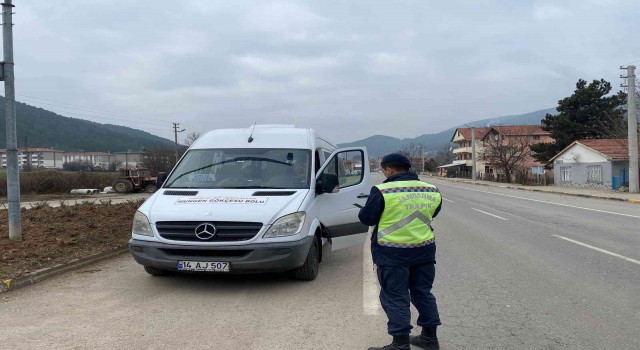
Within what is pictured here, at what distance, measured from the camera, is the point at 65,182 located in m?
45.0

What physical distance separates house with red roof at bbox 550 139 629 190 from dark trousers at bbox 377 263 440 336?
3440 centimetres

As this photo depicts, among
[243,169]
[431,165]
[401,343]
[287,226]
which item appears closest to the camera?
[401,343]

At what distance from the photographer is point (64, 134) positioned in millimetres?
104688

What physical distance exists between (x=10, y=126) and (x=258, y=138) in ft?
14.7

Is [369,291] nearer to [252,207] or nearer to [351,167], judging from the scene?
[252,207]

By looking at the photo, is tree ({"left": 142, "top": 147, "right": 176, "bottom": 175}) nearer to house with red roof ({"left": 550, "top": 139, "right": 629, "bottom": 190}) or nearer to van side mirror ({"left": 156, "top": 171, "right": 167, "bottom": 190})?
house with red roof ({"left": 550, "top": 139, "right": 629, "bottom": 190})

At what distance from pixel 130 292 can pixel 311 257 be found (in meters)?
2.26

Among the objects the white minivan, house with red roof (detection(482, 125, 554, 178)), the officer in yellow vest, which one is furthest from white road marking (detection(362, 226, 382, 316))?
house with red roof (detection(482, 125, 554, 178))

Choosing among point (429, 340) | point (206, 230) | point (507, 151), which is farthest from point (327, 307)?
point (507, 151)

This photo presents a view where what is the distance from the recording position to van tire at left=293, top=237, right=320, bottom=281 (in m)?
6.03

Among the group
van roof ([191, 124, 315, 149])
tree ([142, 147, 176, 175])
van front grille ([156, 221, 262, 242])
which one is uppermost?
tree ([142, 147, 176, 175])

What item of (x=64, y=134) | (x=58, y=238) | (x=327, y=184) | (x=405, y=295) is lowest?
(x=58, y=238)

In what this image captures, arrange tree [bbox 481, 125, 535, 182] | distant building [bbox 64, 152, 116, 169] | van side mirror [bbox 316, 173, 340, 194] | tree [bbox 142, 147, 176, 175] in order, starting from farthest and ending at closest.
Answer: distant building [bbox 64, 152, 116, 169] < tree [bbox 142, 147, 176, 175] < tree [bbox 481, 125, 535, 182] < van side mirror [bbox 316, 173, 340, 194]

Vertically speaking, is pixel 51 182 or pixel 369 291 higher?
pixel 51 182
